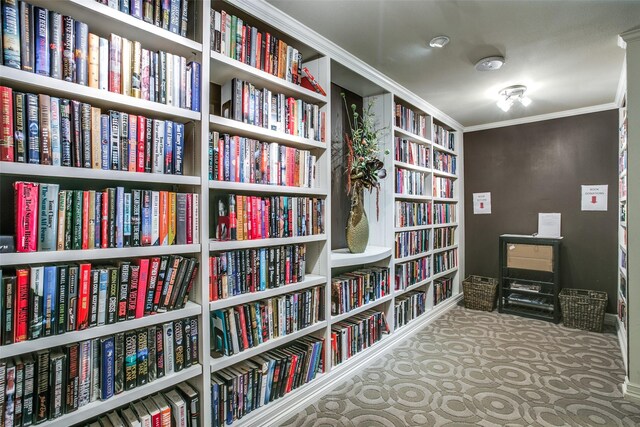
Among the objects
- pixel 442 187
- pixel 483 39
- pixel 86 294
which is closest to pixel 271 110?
pixel 86 294

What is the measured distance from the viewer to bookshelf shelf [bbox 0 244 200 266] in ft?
3.39

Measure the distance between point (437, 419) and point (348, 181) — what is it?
5.70 ft

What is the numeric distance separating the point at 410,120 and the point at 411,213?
943 millimetres

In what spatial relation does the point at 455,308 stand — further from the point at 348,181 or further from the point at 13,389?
the point at 13,389

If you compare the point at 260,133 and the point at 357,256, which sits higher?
the point at 260,133

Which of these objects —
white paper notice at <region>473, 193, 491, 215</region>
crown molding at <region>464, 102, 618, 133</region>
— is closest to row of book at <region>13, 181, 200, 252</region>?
white paper notice at <region>473, 193, 491, 215</region>

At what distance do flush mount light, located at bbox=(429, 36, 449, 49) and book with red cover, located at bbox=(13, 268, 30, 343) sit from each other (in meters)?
2.46

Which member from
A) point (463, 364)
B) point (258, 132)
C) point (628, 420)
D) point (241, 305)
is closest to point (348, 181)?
point (258, 132)

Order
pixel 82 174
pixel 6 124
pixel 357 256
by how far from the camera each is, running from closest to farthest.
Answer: pixel 6 124 < pixel 82 174 < pixel 357 256

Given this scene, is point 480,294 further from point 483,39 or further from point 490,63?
point 483,39

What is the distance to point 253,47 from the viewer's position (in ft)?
5.69

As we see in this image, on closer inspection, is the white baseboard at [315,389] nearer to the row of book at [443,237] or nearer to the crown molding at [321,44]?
the row of book at [443,237]

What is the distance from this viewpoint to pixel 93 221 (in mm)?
1205

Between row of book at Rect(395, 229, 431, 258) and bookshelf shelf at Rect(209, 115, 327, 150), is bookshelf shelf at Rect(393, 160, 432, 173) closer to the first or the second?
row of book at Rect(395, 229, 431, 258)
